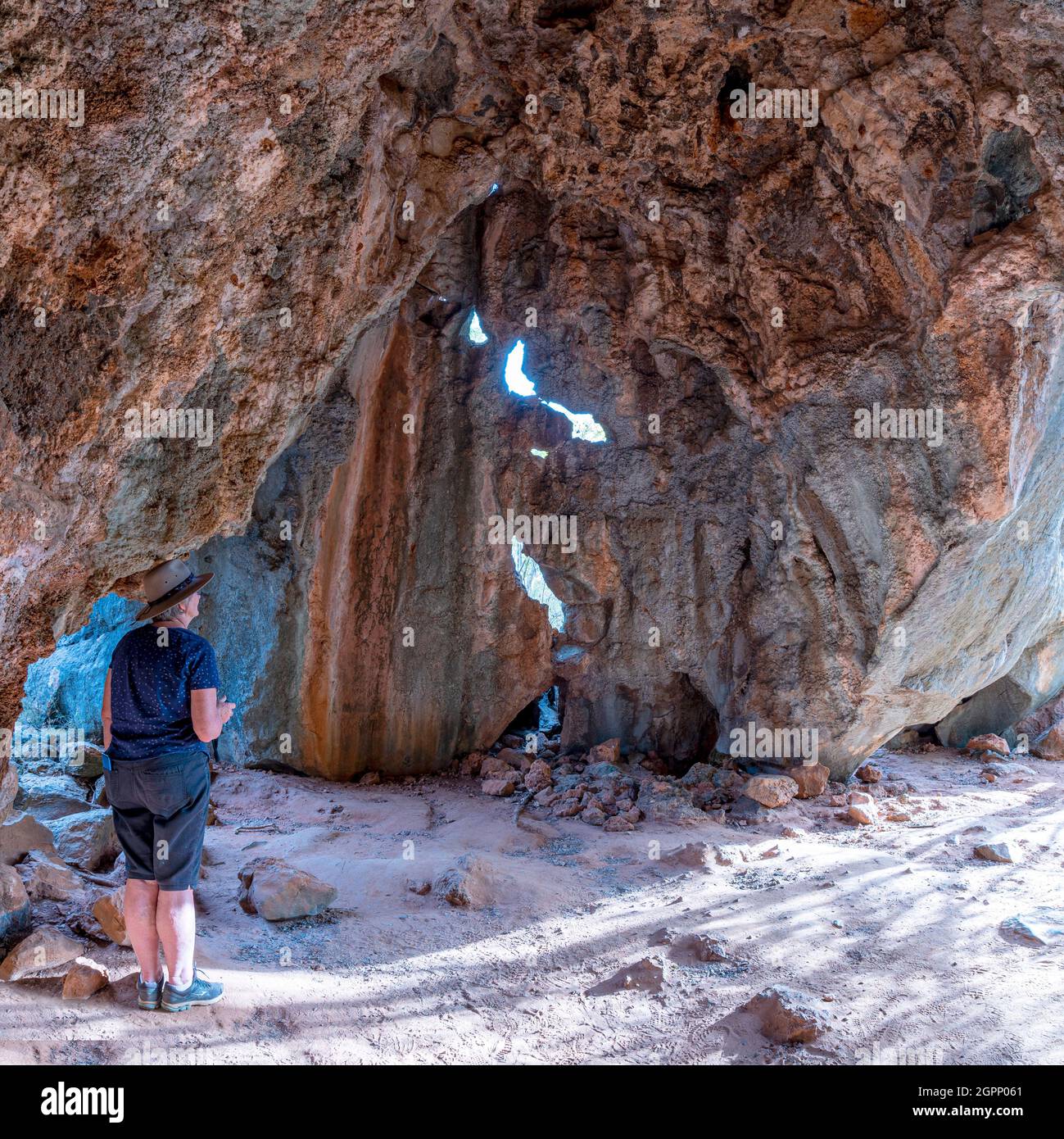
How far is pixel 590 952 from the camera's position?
134 inches

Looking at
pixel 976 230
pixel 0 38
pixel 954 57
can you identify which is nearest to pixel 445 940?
pixel 0 38

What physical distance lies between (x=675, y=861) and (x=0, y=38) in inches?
167

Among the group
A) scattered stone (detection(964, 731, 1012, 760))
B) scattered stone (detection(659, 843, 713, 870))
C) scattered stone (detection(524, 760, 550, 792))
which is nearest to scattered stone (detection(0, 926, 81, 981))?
scattered stone (detection(659, 843, 713, 870))

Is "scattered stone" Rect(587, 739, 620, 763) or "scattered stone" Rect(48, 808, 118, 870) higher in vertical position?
"scattered stone" Rect(48, 808, 118, 870)

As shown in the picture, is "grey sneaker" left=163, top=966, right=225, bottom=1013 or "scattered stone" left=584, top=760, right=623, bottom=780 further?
"scattered stone" left=584, top=760, right=623, bottom=780

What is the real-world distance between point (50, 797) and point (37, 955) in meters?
2.36

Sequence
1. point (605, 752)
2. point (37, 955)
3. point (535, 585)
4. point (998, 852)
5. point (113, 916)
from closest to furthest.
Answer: point (37, 955) → point (113, 916) → point (998, 852) → point (605, 752) → point (535, 585)

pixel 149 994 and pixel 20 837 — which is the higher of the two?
pixel 20 837

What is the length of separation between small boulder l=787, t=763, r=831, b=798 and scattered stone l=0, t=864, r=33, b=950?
4.20 metres

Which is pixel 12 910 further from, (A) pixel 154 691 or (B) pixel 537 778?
(B) pixel 537 778

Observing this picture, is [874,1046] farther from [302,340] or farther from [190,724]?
[302,340]

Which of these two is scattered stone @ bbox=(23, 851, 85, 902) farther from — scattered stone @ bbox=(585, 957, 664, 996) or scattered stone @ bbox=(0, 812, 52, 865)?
scattered stone @ bbox=(585, 957, 664, 996)

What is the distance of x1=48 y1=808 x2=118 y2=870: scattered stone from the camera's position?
12.7ft

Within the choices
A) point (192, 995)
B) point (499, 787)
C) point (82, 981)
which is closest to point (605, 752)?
point (499, 787)
